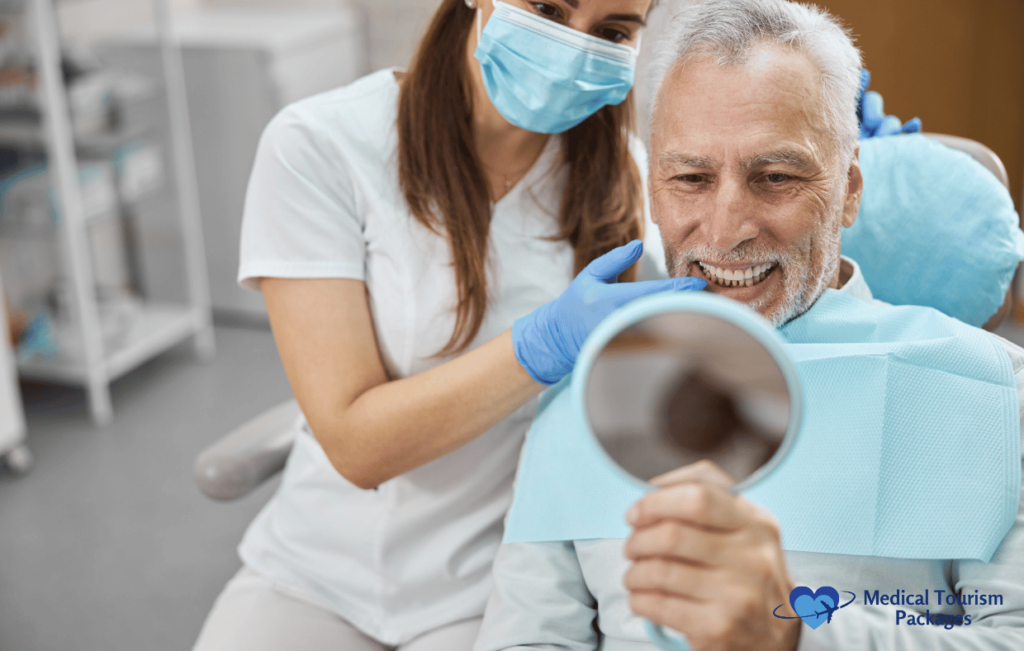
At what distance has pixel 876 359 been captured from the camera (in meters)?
0.98

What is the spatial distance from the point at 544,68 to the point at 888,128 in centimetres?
56

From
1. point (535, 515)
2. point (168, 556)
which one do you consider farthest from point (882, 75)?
point (168, 556)

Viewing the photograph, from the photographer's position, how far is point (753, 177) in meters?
0.96

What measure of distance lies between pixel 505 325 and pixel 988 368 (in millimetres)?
612

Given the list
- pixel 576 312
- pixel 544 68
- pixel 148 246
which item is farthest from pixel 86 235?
pixel 576 312

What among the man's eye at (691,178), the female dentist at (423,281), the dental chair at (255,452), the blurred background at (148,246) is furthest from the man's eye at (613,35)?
the blurred background at (148,246)

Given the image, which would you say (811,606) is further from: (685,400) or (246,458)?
(246,458)

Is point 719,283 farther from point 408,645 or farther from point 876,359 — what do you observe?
point 408,645

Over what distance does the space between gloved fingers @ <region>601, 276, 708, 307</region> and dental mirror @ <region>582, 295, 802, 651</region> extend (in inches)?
12.4

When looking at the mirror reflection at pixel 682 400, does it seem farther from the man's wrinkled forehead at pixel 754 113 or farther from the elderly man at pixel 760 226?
the man's wrinkled forehead at pixel 754 113

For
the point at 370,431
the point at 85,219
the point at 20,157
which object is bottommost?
→ the point at 85,219

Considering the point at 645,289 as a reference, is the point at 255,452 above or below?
below

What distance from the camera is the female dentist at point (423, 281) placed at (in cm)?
114

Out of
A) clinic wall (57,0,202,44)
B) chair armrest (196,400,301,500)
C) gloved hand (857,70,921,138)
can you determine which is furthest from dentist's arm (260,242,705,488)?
clinic wall (57,0,202,44)
